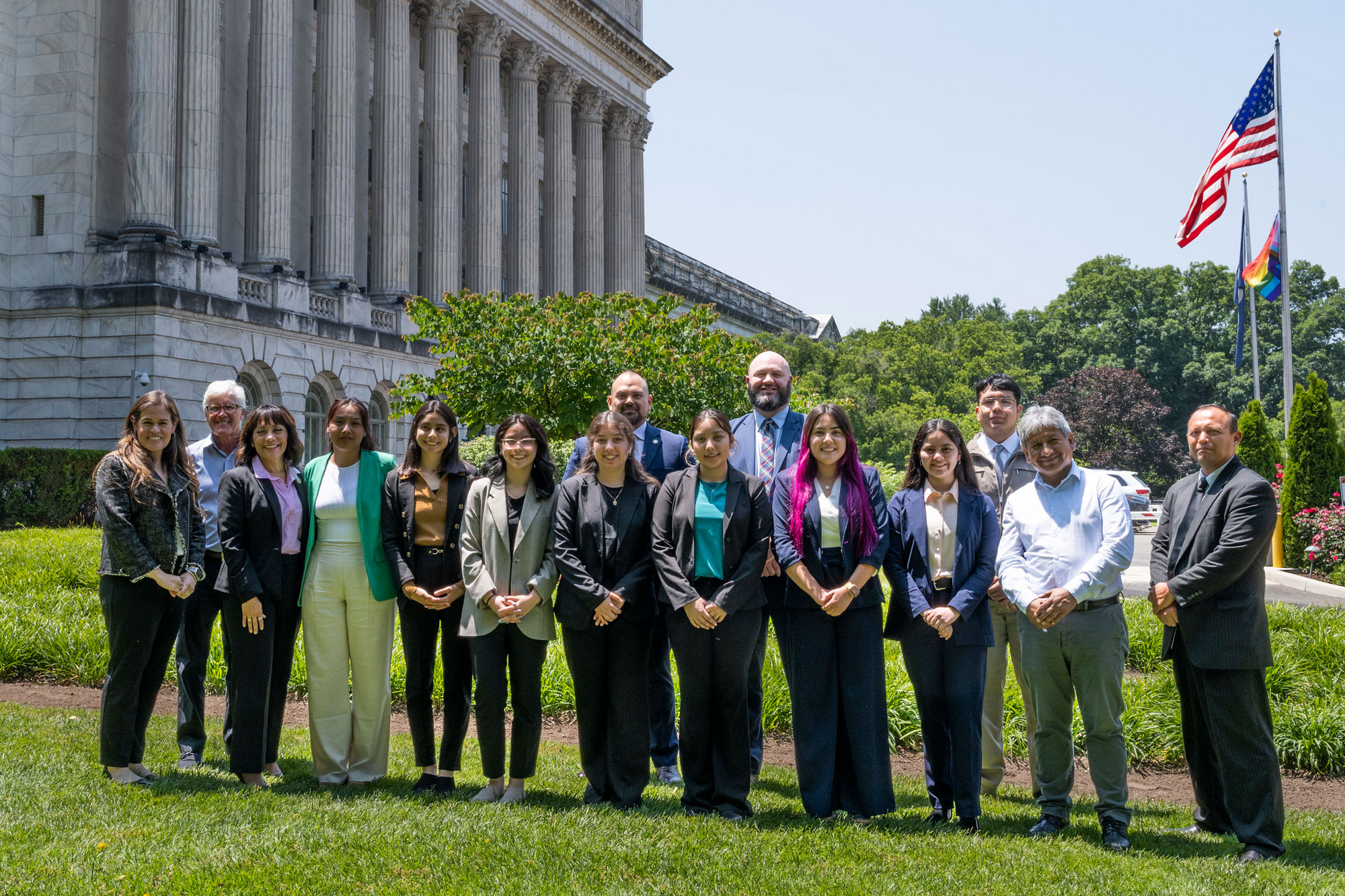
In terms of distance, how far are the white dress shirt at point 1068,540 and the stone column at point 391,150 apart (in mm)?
31459

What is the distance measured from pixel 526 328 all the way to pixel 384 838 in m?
18.2

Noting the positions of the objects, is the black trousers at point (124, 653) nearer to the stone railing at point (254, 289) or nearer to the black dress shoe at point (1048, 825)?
the black dress shoe at point (1048, 825)

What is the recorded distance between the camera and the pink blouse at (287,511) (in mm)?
7363

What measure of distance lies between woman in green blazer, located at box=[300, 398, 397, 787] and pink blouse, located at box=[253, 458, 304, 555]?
14 cm

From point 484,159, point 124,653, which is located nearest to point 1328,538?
point 124,653

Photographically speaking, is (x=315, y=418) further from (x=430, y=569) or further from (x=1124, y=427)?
(x=1124, y=427)

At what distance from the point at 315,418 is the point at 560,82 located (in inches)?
769

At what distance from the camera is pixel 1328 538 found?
1939 cm

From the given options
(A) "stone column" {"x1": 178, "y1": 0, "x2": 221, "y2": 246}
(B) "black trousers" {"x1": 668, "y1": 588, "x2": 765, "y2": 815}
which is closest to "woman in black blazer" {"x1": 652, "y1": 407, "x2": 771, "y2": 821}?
(B) "black trousers" {"x1": 668, "y1": 588, "x2": 765, "y2": 815}

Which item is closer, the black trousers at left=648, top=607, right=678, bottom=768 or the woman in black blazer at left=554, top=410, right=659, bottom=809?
the woman in black blazer at left=554, top=410, right=659, bottom=809

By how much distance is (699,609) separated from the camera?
6.55m

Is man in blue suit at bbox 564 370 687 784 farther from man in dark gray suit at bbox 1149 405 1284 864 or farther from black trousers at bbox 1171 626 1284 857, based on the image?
black trousers at bbox 1171 626 1284 857

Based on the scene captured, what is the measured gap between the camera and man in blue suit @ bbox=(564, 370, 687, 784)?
7.80 meters

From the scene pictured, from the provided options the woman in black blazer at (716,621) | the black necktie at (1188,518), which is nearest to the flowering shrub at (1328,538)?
the black necktie at (1188,518)
